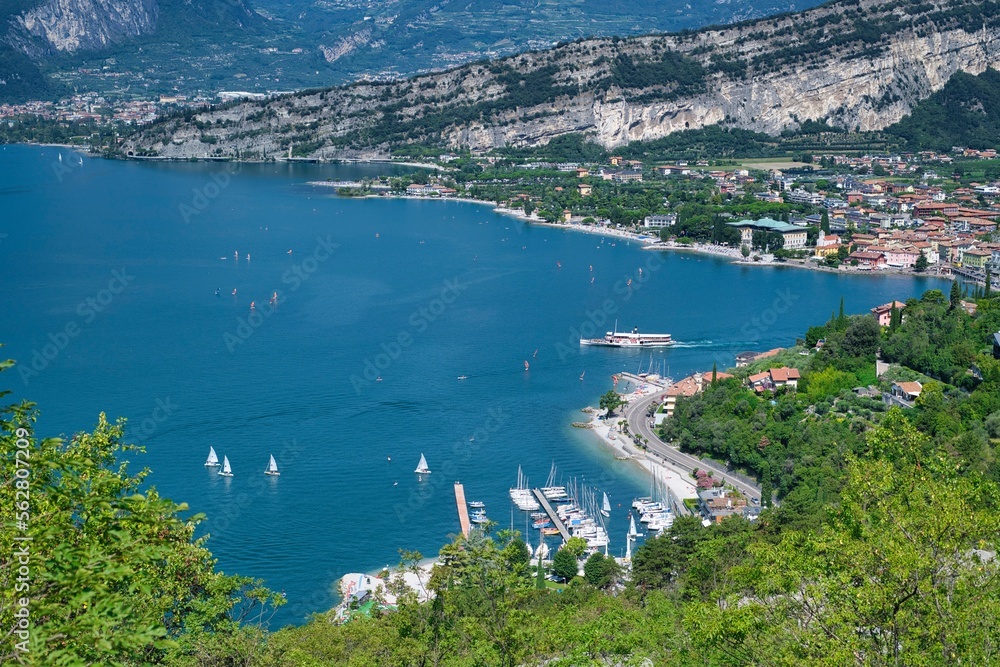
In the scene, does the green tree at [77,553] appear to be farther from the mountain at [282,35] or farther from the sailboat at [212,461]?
the mountain at [282,35]

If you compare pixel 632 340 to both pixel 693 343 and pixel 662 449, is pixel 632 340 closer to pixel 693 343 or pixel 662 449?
pixel 693 343

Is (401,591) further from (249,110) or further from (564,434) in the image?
(249,110)

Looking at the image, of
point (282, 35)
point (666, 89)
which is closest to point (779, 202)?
point (666, 89)

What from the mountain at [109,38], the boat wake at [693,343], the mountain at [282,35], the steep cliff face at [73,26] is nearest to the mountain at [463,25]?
the mountain at [282,35]

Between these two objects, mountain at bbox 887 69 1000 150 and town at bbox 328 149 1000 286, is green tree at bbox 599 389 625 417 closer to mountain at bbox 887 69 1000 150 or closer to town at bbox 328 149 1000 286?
town at bbox 328 149 1000 286

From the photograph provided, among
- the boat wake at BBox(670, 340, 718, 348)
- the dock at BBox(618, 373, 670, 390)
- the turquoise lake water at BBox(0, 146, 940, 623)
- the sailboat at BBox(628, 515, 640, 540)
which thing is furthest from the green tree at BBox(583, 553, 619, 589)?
the boat wake at BBox(670, 340, 718, 348)

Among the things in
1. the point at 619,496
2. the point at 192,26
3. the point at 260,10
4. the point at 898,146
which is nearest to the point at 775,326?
the point at 619,496
